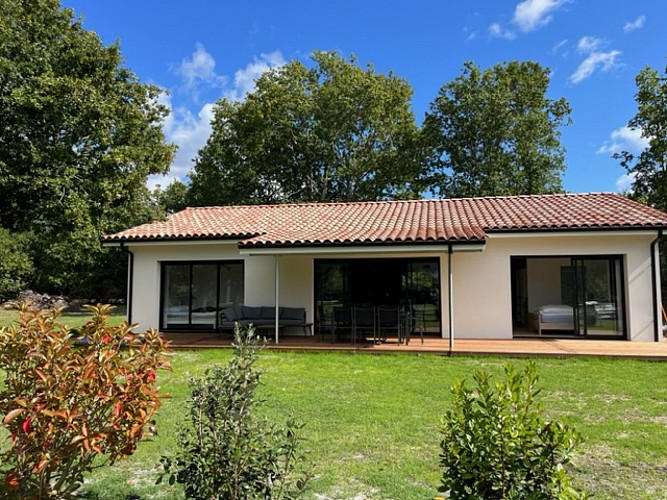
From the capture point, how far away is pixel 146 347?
127 inches

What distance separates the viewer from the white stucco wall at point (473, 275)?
12203 mm

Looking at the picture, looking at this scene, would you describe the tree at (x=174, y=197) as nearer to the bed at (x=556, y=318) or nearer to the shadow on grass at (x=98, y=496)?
the bed at (x=556, y=318)

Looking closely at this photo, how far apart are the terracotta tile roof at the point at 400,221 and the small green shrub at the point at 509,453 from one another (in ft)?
27.9

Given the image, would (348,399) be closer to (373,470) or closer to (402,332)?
(373,470)

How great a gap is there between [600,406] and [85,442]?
6.91 meters

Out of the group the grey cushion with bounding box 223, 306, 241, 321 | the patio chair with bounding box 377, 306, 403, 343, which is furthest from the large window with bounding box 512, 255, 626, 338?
the grey cushion with bounding box 223, 306, 241, 321

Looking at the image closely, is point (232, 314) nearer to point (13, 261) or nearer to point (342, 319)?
point (342, 319)

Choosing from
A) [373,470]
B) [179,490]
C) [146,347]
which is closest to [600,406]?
[373,470]

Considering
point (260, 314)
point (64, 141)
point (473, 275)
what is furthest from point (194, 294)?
point (64, 141)

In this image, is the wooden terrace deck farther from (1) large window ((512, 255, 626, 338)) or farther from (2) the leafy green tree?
(2) the leafy green tree

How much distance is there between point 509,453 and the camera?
252 cm

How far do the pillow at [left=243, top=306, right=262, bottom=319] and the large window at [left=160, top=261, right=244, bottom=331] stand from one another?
1315 millimetres

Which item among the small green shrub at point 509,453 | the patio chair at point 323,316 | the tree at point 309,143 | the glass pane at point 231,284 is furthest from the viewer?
the tree at point 309,143

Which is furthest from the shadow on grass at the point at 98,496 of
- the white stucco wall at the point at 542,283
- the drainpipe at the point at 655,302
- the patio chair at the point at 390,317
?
the white stucco wall at the point at 542,283
